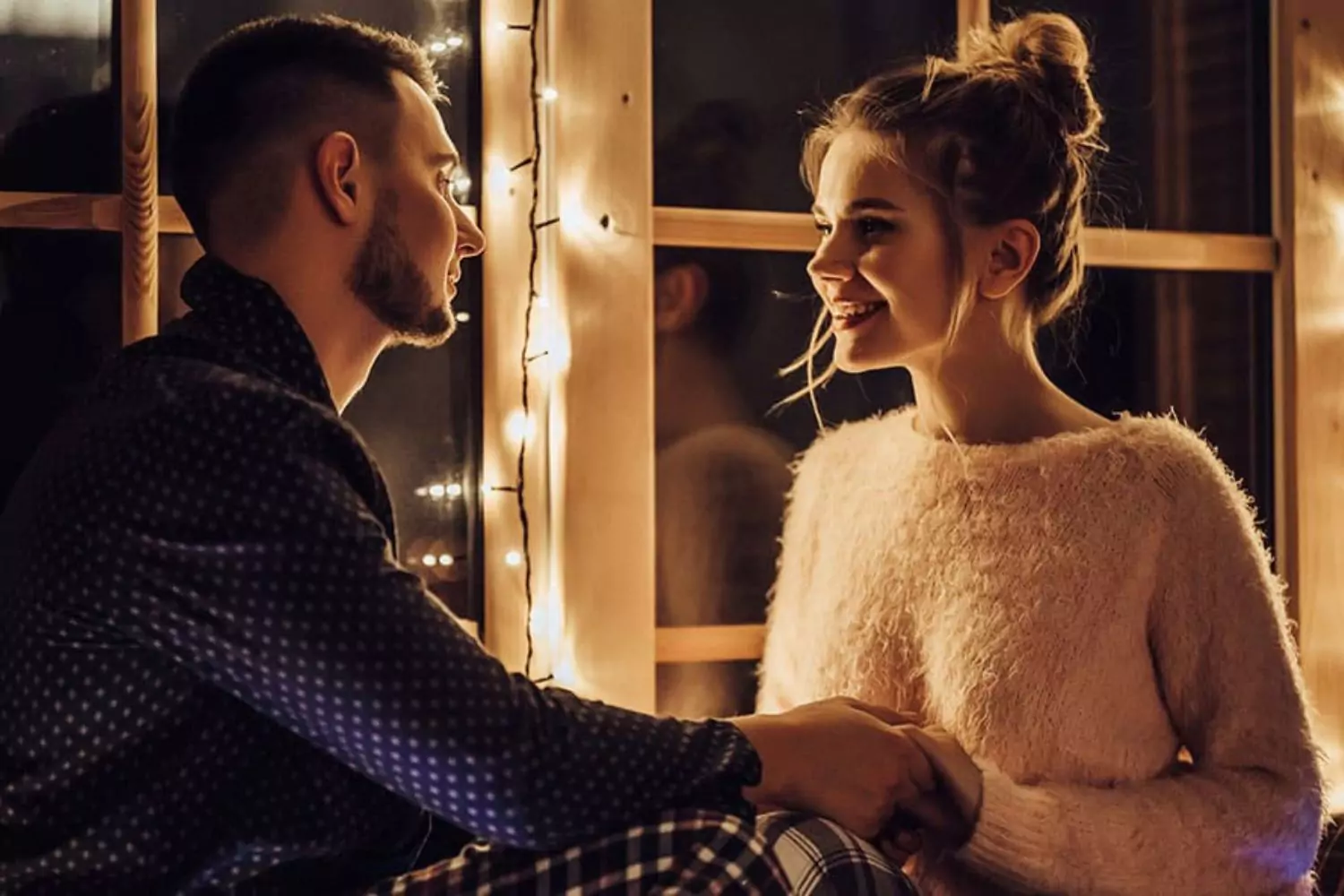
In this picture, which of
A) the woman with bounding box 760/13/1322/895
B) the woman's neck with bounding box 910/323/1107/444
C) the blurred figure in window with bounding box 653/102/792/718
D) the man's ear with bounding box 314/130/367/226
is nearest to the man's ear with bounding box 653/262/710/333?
the blurred figure in window with bounding box 653/102/792/718

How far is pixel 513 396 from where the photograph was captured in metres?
1.81

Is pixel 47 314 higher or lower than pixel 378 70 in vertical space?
lower

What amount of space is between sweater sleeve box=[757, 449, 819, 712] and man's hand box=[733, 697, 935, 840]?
12.1 inches

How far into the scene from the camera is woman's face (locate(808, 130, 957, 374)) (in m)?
1.50

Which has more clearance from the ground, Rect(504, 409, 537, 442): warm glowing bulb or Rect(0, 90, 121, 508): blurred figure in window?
Rect(0, 90, 121, 508): blurred figure in window

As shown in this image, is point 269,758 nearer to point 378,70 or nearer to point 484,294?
point 378,70

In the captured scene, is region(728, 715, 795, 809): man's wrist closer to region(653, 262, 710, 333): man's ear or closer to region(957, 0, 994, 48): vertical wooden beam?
region(653, 262, 710, 333): man's ear

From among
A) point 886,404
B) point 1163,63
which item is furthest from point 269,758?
point 1163,63

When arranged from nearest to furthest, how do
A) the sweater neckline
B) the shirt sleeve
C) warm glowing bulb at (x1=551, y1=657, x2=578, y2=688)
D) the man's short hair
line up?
the shirt sleeve, the man's short hair, the sweater neckline, warm glowing bulb at (x1=551, y1=657, x2=578, y2=688)

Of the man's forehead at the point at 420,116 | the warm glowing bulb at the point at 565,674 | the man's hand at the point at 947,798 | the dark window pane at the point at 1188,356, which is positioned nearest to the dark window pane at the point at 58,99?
the man's forehead at the point at 420,116

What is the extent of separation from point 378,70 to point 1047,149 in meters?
0.63

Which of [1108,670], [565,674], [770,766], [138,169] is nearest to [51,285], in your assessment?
[138,169]

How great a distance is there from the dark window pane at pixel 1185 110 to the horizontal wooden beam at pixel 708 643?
759 millimetres

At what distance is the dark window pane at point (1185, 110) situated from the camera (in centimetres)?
211
